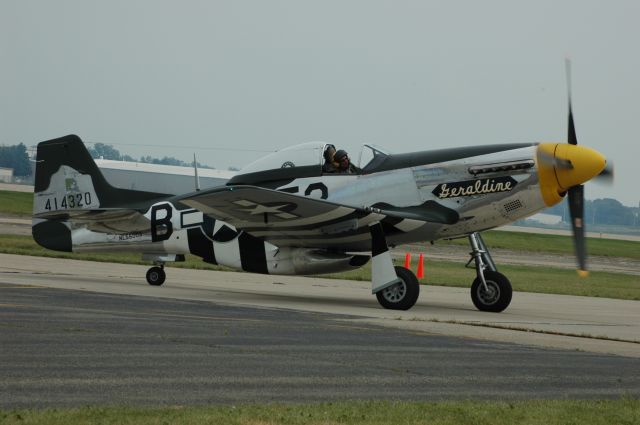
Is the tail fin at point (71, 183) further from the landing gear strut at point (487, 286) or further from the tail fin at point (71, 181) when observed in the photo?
the landing gear strut at point (487, 286)

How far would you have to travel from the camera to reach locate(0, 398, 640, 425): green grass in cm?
650

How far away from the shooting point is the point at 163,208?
20.7 m

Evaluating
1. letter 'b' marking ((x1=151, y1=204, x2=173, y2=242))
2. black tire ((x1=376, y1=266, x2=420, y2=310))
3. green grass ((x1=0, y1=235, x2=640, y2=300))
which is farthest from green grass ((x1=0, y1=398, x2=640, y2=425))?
green grass ((x1=0, y1=235, x2=640, y2=300))

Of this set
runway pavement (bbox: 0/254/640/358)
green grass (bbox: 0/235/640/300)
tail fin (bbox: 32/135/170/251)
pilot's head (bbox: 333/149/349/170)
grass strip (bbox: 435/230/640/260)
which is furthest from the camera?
grass strip (bbox: 435/230/640/260)

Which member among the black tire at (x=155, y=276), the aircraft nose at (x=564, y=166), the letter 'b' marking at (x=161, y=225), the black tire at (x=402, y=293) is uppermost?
the aircraft nose at (x=564, y=166)

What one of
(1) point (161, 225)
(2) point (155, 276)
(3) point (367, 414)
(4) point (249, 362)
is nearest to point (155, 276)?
(2) point (155, 276)

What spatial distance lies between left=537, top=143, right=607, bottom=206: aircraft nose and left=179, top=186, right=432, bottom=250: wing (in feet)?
7.63

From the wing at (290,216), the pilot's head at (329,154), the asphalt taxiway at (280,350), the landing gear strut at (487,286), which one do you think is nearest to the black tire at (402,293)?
the asphalt taxiway at (280,350)

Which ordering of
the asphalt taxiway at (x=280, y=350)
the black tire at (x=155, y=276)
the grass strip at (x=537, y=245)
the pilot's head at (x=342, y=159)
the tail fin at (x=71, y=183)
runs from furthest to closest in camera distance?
1. the grass strip at (x=537, y=245)
2. the tail fin at (x=71, y=183)
3. the black tire at (x=155, y=276)
4. the pilot's head at (x=342, y=159)
5. the asphalt taxiway at (x=280, y=350)

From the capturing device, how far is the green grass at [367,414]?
256 inches

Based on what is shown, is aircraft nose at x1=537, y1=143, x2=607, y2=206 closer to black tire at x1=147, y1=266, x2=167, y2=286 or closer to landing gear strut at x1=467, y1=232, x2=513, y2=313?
landing gear strut at x1=467, y1=232, x2=513, y2=313

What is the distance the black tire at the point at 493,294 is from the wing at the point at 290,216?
5.84 feet

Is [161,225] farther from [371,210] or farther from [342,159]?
[371,210]

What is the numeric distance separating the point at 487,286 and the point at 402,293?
2.00 m
